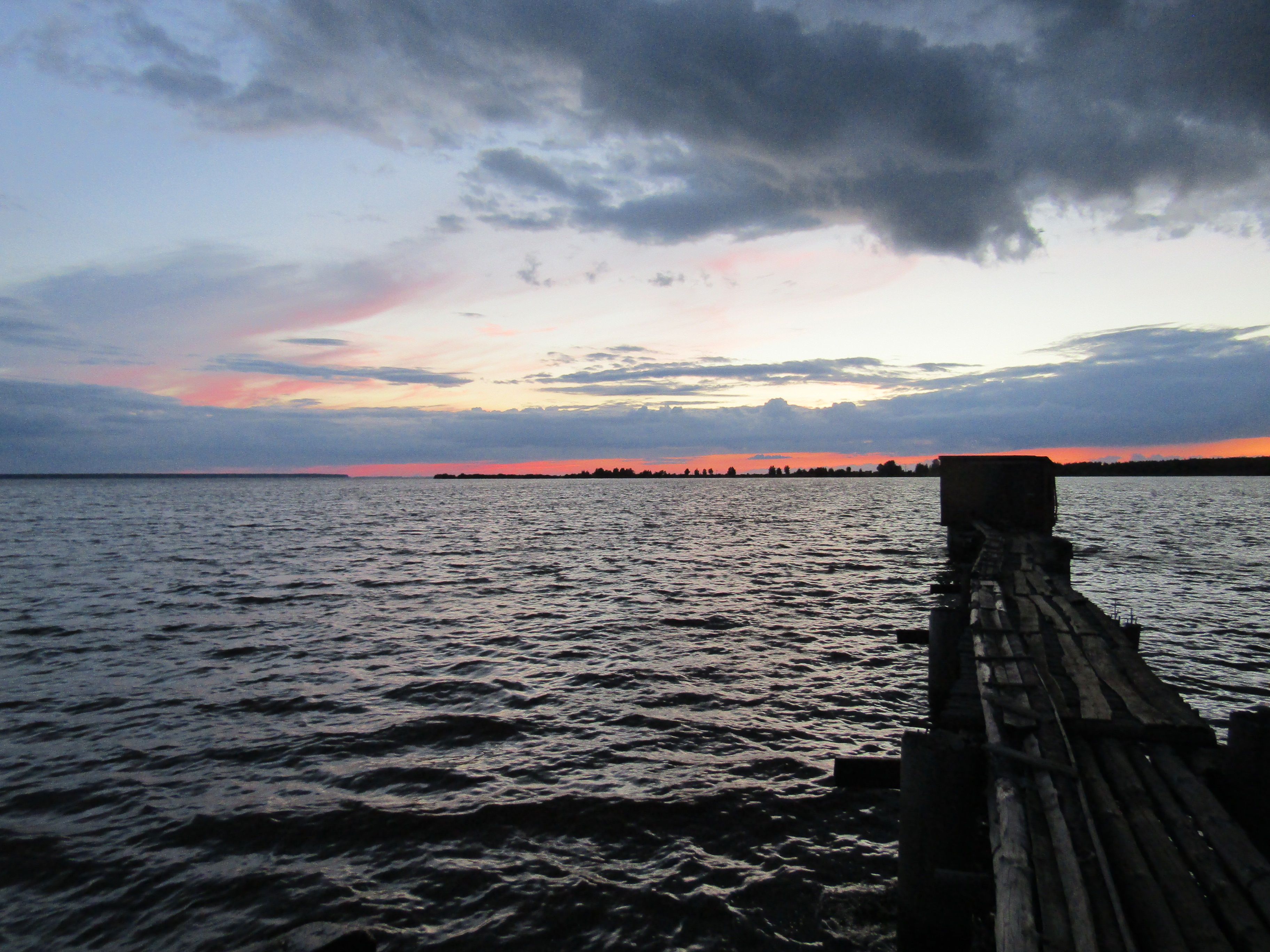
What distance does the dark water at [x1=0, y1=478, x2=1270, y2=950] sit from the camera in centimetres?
704

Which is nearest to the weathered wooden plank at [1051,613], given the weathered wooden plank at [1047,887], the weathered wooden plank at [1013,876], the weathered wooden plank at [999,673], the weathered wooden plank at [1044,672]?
the weathered wooden plank at [1044,672]

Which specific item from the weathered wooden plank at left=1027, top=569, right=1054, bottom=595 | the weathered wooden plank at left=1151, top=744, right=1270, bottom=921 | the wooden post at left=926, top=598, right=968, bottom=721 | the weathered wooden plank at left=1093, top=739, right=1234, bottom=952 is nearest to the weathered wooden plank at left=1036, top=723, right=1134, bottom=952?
the weathered wooden plank at left=1093, top=739, right=1234, bottom=952

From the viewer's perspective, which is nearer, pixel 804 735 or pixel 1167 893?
pixel 1167 893

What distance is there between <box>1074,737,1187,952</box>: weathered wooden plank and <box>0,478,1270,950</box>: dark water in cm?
262

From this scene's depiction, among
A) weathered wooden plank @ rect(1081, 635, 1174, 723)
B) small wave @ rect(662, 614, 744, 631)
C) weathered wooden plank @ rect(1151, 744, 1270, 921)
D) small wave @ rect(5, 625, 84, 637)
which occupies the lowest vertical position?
small wave @ rect(662, 614, 744, 631)

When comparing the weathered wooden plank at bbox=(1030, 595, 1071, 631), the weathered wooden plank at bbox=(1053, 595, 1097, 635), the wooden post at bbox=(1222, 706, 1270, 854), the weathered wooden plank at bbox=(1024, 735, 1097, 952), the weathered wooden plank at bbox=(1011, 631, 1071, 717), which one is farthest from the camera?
the weathered wooden plank at bbox=(1030, 595, 1071, 631)

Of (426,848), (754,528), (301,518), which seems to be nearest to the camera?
(426,848)

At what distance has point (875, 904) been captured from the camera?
7035 mm

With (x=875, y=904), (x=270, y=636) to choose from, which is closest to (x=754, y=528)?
(x=270, y=636)

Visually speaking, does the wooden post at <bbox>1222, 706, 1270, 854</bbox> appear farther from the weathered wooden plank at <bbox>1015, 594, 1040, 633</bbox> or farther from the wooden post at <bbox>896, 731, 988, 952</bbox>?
the weathered wooden plank at <bbox>1015, 594, 1040, 633</bbox>

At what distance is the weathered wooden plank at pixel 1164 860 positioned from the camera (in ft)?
13.3

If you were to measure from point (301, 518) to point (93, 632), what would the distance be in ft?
197

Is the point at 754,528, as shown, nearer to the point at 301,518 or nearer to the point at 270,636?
the point at 270,636

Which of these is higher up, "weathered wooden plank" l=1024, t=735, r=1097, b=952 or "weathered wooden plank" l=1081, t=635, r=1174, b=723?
"weathered wooden plank" l=1081, t=635, r=1174, b=723
